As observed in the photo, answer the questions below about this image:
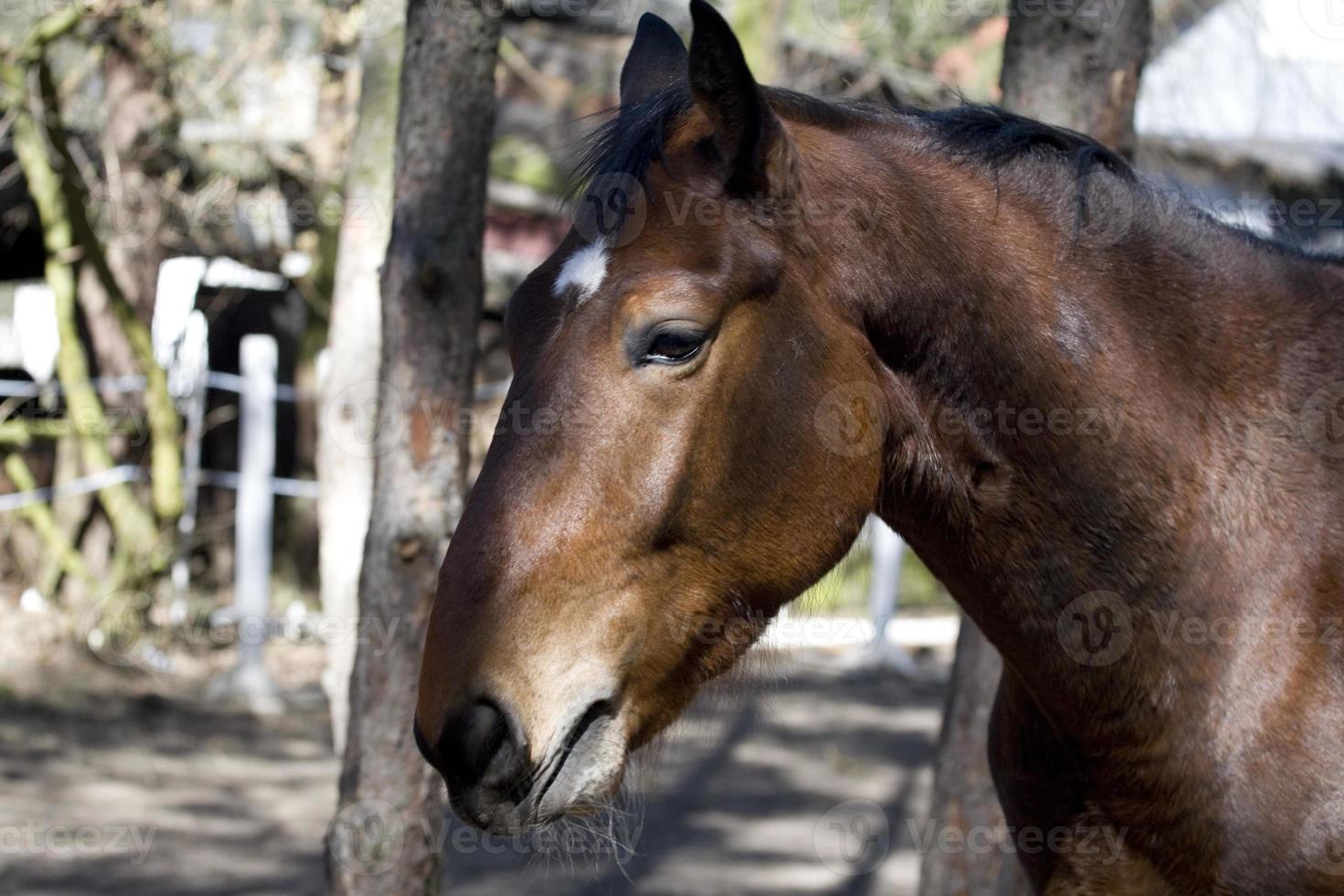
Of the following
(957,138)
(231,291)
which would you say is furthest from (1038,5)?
(231,291)

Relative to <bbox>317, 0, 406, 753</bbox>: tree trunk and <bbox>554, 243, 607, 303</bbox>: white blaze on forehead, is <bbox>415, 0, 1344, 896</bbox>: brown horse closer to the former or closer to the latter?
<bbox>554, 243, 607, 303</bbox>: white blaze on forehead

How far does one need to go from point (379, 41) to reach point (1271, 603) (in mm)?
5320

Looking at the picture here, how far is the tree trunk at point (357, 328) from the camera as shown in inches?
244

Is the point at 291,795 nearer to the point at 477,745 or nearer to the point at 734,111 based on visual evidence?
the point at 477,745

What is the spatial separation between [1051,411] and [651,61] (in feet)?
3.86

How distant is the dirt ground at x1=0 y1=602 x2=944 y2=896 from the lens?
19.0 feet

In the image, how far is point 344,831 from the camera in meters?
3.46

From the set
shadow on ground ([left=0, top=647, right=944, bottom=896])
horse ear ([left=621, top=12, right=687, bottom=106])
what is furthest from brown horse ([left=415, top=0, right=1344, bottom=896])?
shadow on ground ([left=0, top=647, right=944, bottom=896])

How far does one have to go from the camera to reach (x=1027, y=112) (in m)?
3.93

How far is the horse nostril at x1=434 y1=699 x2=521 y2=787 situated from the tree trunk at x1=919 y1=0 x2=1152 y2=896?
2.22 meters

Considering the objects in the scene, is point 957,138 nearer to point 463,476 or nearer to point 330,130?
point 463,476

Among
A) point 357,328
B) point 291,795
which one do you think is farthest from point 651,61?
point 291,795

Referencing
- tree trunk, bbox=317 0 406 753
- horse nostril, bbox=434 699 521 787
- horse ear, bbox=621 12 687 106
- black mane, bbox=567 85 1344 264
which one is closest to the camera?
horse nostril, bbox=434 699 521 787

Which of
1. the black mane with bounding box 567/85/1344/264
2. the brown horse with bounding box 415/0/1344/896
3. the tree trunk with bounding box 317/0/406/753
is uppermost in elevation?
the black mane with bounding box 567/85/1344/264
